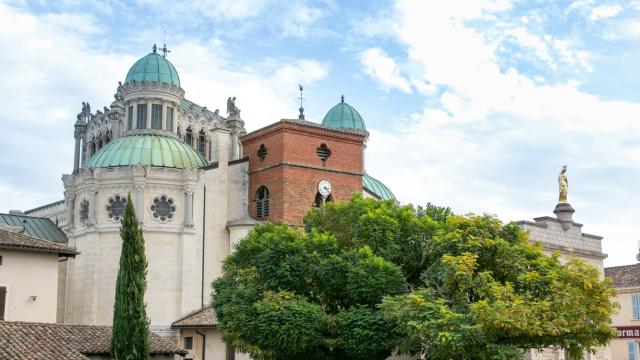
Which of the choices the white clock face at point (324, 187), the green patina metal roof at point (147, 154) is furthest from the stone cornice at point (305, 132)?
the green patina metal roof at point (147, 154)

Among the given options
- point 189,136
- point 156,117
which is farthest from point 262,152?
point 189,136

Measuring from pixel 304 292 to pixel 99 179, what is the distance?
19995 mm

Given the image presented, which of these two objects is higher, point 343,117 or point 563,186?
point 343,117

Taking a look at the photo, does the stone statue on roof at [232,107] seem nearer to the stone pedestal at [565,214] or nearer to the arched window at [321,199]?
the arched window at [321,199]

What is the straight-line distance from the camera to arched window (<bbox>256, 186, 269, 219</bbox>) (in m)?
49.9

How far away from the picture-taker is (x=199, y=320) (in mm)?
45781

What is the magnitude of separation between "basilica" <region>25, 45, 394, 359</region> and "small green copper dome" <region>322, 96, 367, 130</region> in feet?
45.1

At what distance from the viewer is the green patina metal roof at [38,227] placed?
174ft

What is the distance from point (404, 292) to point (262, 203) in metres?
20.1

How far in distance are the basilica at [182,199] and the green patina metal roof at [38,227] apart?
3.52 m

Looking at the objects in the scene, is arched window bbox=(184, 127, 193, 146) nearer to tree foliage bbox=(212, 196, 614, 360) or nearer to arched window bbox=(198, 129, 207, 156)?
arched window bbox=(198, 129, 207, 156)

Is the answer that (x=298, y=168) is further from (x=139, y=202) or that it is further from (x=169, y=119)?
(x=169, y=119)

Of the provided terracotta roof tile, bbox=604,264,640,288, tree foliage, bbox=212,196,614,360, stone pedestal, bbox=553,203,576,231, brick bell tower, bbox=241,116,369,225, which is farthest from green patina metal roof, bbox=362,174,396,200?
tree foliage, bbox=212,196,614,360

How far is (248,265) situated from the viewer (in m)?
35.2
